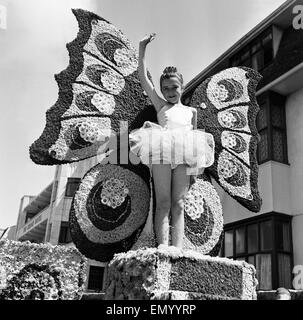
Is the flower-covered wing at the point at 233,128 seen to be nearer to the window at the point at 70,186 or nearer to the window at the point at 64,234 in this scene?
the window at the point at 64,234

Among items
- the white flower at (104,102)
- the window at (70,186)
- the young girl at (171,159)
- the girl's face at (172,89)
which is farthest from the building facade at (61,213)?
the young girl at (171,159)

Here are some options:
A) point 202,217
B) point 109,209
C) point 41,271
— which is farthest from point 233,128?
point 41,271

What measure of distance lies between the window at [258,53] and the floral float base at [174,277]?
890 cm

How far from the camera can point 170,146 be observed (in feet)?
10.7

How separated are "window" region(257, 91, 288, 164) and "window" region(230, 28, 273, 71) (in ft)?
3.50

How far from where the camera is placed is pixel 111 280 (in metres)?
3.02

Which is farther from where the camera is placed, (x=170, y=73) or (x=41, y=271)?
(x=170, y=73)

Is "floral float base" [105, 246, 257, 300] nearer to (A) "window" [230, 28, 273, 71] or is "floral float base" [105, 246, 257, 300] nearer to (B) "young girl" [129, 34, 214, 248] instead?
(B) "young girl" [129, 34, 214, 248]

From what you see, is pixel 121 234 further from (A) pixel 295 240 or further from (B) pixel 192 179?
(A) pixel 295 240

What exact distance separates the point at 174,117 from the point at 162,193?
0.66m

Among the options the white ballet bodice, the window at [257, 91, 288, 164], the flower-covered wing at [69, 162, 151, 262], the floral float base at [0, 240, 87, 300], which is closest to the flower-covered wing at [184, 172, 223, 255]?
the flower-covered wing at [69, 162, 151, 262]

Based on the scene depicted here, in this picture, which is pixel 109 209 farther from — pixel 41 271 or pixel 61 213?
pixel 61 213

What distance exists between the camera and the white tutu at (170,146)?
3250mm

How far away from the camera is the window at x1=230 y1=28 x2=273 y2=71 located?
1102 centimetres
